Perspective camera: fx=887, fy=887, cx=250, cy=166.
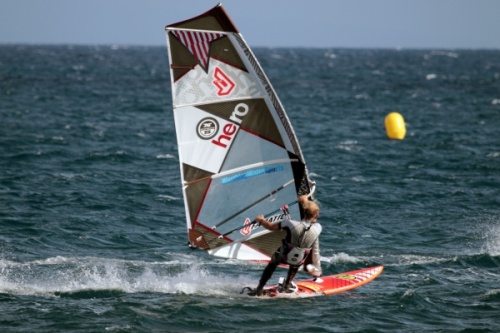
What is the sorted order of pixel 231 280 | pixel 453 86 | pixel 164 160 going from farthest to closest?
pixel 453 86 < pixel 164 160 < pixel 231 280

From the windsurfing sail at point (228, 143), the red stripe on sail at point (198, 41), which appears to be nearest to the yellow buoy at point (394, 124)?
the windsurfing sail at point (228, 143)

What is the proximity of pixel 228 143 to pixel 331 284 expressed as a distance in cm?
302

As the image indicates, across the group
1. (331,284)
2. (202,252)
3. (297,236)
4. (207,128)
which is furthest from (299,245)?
(202,252)

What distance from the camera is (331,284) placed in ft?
49.3

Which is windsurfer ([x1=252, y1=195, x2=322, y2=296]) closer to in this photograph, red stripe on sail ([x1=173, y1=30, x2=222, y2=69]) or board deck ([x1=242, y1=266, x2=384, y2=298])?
board deck ([x1=242, y1=266, x2=384, y2=298])

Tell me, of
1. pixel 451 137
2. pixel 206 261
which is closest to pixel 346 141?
pixel 451 137

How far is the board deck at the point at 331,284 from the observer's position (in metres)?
14.5

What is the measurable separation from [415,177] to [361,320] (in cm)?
1394

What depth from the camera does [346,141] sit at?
1391 inches

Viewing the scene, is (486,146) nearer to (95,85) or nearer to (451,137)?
(451,137)

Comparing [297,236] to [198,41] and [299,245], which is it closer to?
[299,245]

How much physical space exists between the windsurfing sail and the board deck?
71 centimetres

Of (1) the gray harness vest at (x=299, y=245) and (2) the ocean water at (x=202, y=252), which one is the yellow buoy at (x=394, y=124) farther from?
(1) the gray harness vest at (x=299, y=245)

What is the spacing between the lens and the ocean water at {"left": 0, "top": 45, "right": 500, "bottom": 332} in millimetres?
13562
